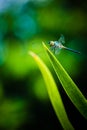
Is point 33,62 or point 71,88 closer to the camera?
point 71,88

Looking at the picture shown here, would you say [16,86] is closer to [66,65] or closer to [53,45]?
[66,65]

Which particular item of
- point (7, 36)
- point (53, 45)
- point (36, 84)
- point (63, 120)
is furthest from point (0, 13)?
point (63, 120)

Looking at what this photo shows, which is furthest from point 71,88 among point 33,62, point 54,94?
point 33,62

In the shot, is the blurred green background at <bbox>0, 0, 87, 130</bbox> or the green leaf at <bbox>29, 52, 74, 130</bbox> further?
the blurred green background at <bbox>0, 0, 87, 130</bbox>

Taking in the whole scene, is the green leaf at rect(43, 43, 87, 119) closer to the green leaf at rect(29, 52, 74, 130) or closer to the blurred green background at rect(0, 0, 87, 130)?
the green leaf at rect(29, 52, 74, 130)

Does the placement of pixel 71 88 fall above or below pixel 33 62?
below

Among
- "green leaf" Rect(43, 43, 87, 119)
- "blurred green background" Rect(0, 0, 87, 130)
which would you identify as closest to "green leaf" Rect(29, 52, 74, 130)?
"green leaf" Rect(43, 43, 87, 119)

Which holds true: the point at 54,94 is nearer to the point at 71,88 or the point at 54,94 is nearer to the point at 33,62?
the point at 71,88

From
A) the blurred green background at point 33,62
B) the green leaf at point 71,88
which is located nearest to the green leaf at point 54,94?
the green leaf at point 71,88
